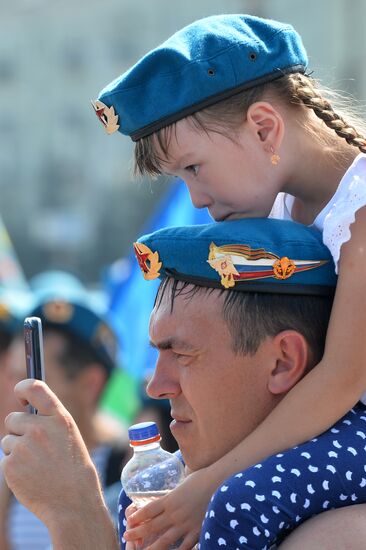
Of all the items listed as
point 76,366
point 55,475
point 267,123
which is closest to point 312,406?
point 55,475

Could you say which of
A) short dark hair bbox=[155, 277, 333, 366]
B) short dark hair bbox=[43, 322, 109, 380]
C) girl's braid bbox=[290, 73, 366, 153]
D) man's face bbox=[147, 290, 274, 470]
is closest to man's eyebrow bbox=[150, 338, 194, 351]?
man's face bbox=[147, 290, 274, 470]

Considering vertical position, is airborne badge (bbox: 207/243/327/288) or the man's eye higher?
airborne badge (bbox: 207/243/327/288)

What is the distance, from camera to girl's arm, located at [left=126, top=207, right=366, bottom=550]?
2.54 meters

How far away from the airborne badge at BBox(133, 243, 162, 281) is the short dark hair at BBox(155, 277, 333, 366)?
166mm

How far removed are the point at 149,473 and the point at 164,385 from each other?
0.83 feet

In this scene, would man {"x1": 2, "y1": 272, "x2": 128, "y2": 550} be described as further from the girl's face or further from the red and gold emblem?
the red and gold emblem

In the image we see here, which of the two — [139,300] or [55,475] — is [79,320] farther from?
[55,475]

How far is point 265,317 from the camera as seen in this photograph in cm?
265

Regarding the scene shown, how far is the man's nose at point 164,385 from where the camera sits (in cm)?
268

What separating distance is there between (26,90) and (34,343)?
60.8m

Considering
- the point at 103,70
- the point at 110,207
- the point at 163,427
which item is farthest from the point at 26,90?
the point at 163,427

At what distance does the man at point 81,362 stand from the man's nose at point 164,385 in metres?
2.48

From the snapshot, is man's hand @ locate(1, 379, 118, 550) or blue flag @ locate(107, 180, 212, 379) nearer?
man's hand @ locate(1, 379, 118, 550)

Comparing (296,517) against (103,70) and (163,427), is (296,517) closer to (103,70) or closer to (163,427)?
(163,427)
